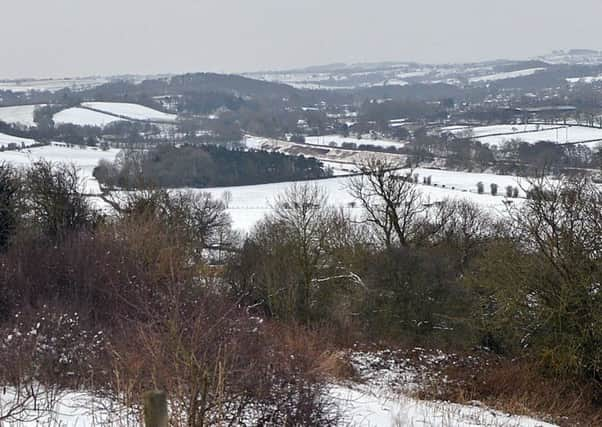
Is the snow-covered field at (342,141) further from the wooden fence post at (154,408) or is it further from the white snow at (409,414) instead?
the wooden fence post at (154,408)

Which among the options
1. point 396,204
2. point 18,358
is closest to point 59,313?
point 18,358

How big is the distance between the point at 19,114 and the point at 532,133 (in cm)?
12507

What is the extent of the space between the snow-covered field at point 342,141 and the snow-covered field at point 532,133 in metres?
13.7

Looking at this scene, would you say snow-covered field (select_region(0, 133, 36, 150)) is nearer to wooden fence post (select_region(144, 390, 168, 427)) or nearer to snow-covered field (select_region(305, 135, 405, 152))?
snow-covered field (select_region(305, 135, 405, 152))

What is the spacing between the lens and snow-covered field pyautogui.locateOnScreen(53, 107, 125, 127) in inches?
6599

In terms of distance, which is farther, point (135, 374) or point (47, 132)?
point (47, 132)

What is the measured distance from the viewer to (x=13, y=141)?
118688 mm

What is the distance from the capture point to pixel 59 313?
12.8m

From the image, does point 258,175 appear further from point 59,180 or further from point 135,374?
point 135,374

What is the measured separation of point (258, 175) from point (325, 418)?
92136 mm

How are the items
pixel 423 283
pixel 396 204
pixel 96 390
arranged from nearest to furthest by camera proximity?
pixel 96 390
pixel 423 283
pixel 396 204

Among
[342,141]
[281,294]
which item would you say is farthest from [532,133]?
[281,294]

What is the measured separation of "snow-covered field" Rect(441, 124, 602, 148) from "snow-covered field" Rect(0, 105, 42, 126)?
317 feet

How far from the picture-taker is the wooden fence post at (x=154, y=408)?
419cm
